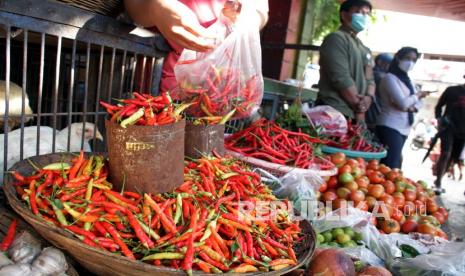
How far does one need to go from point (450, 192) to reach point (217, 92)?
7.36 m

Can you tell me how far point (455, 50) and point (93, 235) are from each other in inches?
427

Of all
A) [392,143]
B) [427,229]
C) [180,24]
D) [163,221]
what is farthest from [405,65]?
[163,221]

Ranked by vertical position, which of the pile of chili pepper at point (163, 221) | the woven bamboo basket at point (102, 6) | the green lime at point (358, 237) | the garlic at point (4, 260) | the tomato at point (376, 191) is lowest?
the green lime at point (358, 237)

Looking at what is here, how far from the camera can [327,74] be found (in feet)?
14.1

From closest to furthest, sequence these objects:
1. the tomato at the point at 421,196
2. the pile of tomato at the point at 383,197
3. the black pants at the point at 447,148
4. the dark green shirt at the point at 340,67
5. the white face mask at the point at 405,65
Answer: the pile of tomato at the point at 383,197 → the tomato at the point at 421,196 → the dark green shirt at the point at 340,67 → the white face mask at the point at 405,65 → the black pants at the point at 447,148

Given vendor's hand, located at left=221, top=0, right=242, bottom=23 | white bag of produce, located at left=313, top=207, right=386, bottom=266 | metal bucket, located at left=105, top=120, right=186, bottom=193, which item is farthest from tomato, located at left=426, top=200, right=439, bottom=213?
metal bucket, located at left=105, top=120, right=186, bottom=193

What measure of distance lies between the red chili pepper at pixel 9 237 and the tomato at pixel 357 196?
232cm

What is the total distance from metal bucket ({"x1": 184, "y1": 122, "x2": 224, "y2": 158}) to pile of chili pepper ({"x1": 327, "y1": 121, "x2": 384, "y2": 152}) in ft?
6.25

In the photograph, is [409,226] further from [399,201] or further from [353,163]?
[353,163]

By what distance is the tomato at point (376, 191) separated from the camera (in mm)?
3074

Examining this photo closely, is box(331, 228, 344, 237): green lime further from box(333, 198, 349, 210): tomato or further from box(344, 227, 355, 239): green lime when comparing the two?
box(333, 198, 349, 210): tomato

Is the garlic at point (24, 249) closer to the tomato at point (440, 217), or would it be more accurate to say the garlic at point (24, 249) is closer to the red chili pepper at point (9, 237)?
the red chili pepper at point (9, 237)

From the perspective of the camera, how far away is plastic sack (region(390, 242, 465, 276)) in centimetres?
188

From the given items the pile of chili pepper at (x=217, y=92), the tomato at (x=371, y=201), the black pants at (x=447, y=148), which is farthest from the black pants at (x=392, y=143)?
the pile of chili pepper at (x=217, y=92)
